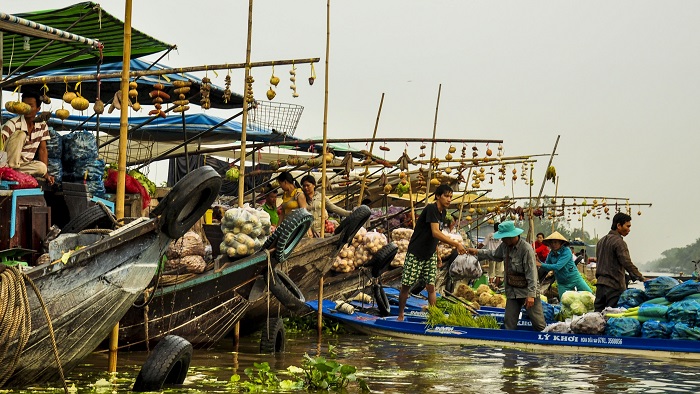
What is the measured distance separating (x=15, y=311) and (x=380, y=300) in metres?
7.41

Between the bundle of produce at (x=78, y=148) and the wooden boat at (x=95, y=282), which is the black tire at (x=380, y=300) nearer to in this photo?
the bundle of produce at (x=78, y=148)

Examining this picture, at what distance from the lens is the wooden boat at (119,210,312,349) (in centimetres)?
841

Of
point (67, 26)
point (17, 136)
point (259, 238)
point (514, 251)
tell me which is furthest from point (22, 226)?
point (514, 251)

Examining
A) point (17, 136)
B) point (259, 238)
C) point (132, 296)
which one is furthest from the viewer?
point (259, 238)

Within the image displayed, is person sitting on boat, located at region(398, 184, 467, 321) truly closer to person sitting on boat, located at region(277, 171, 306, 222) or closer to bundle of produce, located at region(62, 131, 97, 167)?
person sitting on boat, located at region(277, 171, 306, 222)

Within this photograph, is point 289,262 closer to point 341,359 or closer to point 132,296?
point 341,359

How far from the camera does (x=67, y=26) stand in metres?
11.0

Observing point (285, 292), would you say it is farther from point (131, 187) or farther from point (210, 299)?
point (131, 187)

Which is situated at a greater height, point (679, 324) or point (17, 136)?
point (17, 136)

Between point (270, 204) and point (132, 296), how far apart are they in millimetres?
6865

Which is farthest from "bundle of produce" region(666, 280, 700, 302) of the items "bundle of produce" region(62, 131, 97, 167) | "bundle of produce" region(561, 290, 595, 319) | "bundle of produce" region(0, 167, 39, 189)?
"bundle of produce" region(0, 167, 39, 189)

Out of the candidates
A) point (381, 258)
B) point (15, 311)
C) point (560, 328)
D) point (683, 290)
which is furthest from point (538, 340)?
point (15, 311)

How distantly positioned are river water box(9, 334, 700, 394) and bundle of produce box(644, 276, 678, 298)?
3.50 ft

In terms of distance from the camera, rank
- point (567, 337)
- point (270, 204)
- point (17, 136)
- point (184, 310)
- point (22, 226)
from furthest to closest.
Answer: point (270, 204) → point (567, 337) → point (184, 310) → point (17, 136) → point (22, 226)
